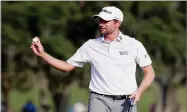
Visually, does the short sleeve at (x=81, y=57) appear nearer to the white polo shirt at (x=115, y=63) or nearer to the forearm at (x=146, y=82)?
the white polo shirt at (x=115, y=63)

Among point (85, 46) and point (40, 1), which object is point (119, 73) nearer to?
point (85, 46)

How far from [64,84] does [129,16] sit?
457cm

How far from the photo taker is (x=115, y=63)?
7848 millimetres

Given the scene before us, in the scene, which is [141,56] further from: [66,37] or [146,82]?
[66,37]

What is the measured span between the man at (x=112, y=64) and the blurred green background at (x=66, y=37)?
51.6ft

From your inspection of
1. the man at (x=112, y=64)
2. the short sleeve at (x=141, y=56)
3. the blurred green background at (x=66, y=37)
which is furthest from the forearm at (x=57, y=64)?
the blurred green background at (x=66, y=37)

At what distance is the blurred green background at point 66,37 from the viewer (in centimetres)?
2487

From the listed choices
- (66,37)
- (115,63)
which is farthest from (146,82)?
(66,37)

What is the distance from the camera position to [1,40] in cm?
2552

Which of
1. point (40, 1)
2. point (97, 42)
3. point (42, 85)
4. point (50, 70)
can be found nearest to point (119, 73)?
point (97, 42)

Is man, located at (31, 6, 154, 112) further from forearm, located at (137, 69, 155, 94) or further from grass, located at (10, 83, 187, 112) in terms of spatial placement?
grass, located at (10, 83, 187, 112)

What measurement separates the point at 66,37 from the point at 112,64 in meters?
18.7

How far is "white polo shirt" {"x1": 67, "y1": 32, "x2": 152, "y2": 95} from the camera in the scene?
7848mm

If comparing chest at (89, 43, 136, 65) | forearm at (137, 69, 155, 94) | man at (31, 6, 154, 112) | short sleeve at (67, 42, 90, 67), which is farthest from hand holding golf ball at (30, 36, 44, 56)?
forearm at (137, 69, 155, 94)
